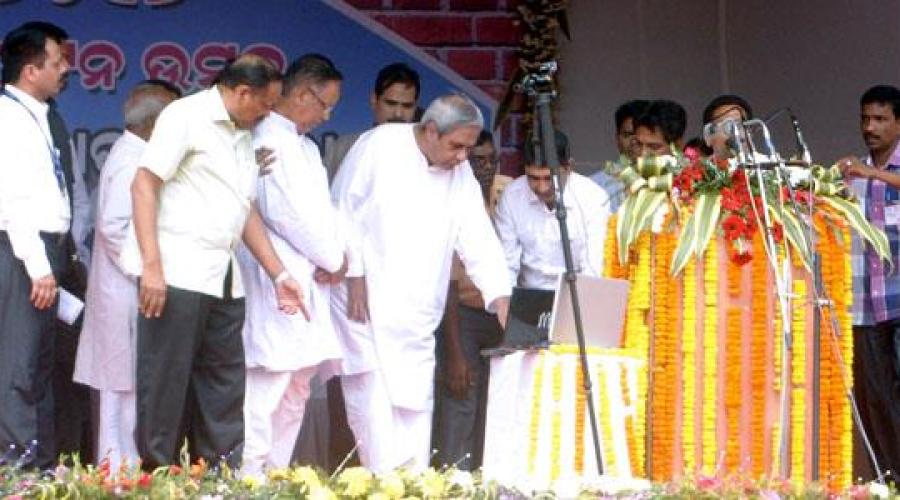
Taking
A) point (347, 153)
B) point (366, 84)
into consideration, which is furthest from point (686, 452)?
point (366, 84)

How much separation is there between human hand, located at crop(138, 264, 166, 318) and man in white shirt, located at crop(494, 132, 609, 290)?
2.20m

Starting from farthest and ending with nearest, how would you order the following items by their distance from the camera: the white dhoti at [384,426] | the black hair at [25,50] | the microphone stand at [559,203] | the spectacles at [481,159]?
the spectacles at [481,159]
the white dhoti at [384,426]
the black hair at [25,50]
the microphone stand at [559,203]

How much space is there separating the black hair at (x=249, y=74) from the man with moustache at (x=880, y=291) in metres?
2.79

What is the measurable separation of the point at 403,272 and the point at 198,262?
131cm

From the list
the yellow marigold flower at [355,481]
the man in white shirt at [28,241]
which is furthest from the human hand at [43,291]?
the yellow marigold flower at [355,481]

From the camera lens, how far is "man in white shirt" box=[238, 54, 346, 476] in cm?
798

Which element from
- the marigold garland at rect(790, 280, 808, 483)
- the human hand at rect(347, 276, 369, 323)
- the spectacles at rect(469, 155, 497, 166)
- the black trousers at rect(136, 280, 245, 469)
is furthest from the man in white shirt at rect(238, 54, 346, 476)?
the marigold garland at rect(790, 280, 808, 483)

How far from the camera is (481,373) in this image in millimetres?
9156

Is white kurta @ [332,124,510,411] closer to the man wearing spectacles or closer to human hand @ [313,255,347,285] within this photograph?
human hand @ [313,255,347,285]

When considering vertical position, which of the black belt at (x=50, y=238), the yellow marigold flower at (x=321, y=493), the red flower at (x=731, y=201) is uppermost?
the red flower at (x=731, y=201)

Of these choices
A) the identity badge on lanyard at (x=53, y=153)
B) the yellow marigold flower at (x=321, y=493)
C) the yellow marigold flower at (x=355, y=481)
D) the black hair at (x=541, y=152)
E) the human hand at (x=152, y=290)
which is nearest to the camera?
the yellow marigold flower at (x=321, y=493)

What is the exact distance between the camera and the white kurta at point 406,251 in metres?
8.35

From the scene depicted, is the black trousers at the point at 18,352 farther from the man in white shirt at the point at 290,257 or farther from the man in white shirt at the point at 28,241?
the man in white shirt at the point at 290,257

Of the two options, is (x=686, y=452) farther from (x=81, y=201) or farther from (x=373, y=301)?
(x=81, y=201)
